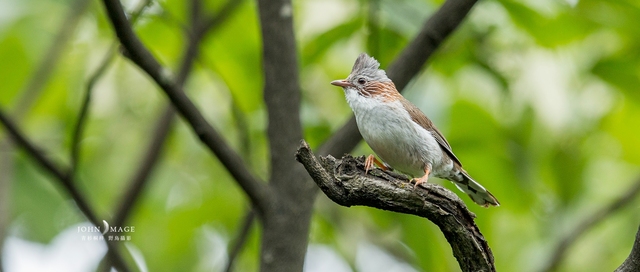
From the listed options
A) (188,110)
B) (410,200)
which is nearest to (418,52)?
(188,110)

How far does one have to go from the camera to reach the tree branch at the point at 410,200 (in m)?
3.68

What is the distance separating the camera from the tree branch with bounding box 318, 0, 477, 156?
5.11 metres

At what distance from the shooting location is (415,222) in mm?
6168

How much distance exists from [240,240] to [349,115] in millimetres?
2142

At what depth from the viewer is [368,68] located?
5629mm

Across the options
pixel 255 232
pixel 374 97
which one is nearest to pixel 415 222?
pixel 374 97

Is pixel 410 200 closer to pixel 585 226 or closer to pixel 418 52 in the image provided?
pixel 418 52

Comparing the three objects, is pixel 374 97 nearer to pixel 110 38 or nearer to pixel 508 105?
pixel 508 105

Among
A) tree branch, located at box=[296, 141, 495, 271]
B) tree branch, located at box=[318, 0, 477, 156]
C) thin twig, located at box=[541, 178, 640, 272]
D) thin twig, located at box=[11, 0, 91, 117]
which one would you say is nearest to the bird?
tree branch, located at box=[318, 0, 477, 156]

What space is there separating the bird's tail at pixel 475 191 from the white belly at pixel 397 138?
1.00 feet

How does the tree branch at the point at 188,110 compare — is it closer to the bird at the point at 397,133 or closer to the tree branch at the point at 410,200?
the bird at the point at 397,133

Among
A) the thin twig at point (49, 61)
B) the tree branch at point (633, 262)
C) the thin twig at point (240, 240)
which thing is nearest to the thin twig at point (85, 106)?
the thin twig at point (240, 240)

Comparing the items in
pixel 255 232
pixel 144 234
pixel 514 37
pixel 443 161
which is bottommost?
pixel 144 234

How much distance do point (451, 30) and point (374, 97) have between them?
0.96m
